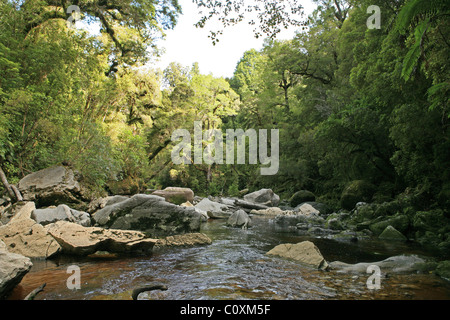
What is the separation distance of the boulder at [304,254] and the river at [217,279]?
0.62 feet

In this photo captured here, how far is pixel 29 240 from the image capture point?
16.8 ft

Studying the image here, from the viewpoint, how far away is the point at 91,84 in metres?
14.5

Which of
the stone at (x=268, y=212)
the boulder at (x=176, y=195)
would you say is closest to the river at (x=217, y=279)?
the stone at (x=268, y=212)

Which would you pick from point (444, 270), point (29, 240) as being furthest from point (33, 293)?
point (444, 270)

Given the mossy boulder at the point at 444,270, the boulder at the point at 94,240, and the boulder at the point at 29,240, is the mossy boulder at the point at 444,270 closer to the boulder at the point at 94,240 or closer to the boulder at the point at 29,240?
the boulder at the point at 94,240

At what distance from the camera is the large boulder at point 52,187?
30.8 ft

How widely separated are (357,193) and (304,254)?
9.03 meters

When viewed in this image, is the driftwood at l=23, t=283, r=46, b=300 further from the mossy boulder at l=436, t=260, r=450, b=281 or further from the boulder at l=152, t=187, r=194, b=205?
the boulder at l=152, t=187, r=194, b=205

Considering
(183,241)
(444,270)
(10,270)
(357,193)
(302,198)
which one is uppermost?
(10,270)

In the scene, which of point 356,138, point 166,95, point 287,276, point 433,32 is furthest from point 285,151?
point 287,276

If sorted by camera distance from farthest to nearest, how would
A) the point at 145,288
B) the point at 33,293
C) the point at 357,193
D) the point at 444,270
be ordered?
the point at 357,193 → the point at 444,270 → the point at 145,288 → the point at 33,293

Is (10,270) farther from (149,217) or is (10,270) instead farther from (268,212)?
(268,212)
